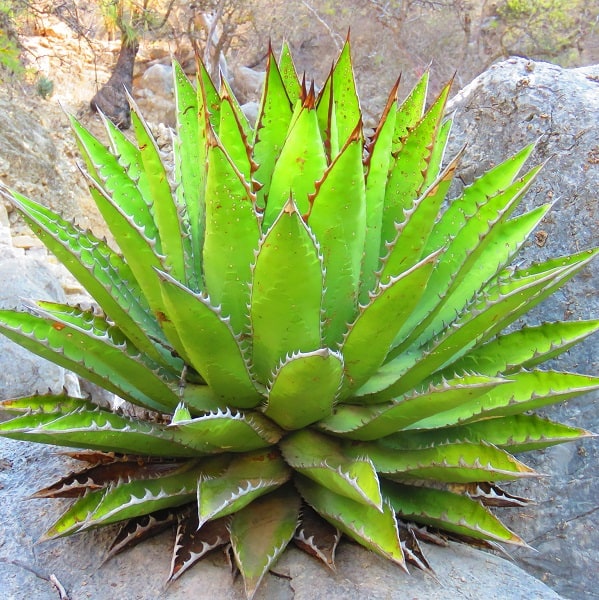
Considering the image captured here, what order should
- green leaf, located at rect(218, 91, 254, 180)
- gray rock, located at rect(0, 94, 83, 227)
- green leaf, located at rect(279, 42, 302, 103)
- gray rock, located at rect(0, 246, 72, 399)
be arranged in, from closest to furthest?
Answer: green leaf, located at rect(218, 91, 254, 180), green leaf, located at rect(279, 42, 302, 103), gray rock, located at rect(0, 246, 72, 399), gray rock, located at rect(0, 94, 83, 227)

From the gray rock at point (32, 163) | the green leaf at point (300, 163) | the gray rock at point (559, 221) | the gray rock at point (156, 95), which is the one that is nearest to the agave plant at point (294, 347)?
the green leaf at point (300, 163)

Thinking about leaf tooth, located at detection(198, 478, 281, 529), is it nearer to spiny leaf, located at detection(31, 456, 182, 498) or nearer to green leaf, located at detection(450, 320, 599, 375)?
spiny leaf, located at detection(31, 456, 182, 498)

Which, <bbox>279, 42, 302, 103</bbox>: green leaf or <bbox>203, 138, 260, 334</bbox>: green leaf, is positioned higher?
<bbox>279, 42, 302, 103</bbox>: green leaf

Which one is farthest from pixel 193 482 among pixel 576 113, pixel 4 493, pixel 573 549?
pixel 576 113

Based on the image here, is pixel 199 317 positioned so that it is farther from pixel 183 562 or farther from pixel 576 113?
pixel 576 113

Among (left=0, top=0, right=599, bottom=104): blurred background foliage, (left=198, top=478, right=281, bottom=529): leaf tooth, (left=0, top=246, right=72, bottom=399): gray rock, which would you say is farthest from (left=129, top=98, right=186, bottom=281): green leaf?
(left=0, top=0, right=599, bottom=104): blurred background foliage

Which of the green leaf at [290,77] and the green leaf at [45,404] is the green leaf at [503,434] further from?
the green leaf at [290,77]
